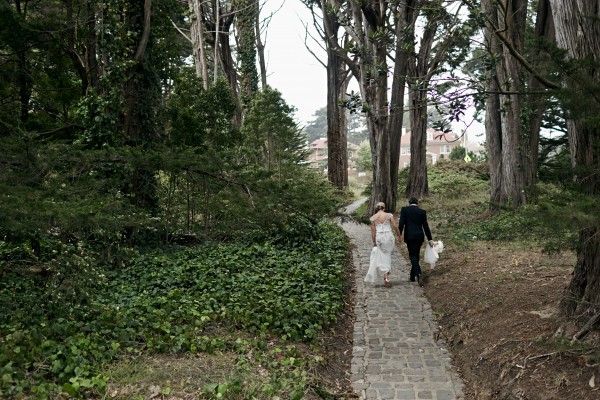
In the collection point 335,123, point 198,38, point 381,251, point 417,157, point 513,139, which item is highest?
point 198,38

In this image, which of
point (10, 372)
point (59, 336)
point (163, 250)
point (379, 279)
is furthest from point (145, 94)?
point (10, 372)

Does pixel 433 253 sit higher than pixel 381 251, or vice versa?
pixel 381 251

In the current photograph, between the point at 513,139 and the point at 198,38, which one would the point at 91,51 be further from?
the point at 513,139

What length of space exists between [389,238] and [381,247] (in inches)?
9.5

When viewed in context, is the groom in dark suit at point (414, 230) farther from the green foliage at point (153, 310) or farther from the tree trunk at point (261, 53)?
the tree trunk at point (261, 53)

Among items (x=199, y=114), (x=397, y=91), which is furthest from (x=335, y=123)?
(x=199, y=114)

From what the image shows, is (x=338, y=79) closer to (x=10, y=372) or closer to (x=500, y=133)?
(x=500, y=133)

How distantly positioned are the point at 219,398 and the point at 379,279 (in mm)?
6976

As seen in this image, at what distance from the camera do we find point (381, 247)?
1218 centimetres

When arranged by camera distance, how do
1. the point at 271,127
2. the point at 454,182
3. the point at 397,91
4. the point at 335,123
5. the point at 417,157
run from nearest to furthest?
the point at 397,91, the point at 417,157, the point at 271,127, the point at 454,182, the point at 335,123

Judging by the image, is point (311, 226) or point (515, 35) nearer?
point (311, 226)

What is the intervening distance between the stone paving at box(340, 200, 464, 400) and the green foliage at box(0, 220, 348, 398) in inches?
24.6

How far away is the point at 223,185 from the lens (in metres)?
13.7

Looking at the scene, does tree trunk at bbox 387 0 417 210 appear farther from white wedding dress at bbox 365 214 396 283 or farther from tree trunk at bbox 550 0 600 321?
tree trunk at bbox 550 0 600 321
